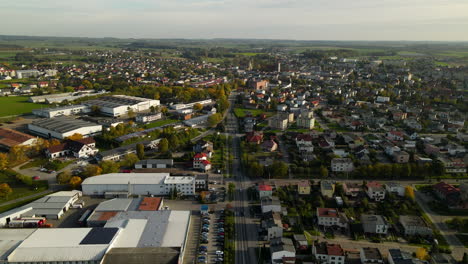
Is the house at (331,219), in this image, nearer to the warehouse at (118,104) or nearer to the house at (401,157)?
the house at (401,157)

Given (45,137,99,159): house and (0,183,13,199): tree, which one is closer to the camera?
(0,183,13,199): tree

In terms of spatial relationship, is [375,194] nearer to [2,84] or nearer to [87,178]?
[87,178]

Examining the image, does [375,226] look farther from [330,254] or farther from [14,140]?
[14,140]

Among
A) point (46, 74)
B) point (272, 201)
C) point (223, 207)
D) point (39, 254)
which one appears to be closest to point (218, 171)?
point (223, 207)

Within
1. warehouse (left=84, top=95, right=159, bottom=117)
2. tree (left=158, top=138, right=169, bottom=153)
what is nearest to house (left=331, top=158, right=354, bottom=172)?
tree (left=158, top=138, right=169, bottom=153)

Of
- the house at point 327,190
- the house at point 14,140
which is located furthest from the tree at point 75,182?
the house at point 327,190

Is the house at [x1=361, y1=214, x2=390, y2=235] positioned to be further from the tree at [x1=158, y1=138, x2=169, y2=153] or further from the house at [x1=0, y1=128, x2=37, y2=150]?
the house at [x1=0, y1=128, x2=37, y2=150]

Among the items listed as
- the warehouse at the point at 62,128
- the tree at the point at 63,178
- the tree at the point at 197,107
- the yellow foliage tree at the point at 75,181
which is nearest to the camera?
the yellow foliage tree at the point at 75,181
